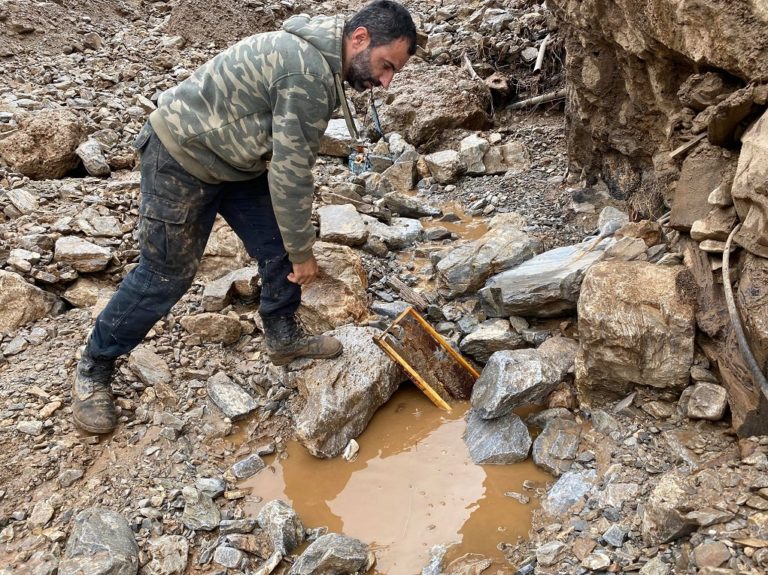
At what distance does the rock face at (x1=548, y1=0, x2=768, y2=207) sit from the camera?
2.63 m

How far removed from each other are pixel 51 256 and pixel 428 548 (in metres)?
3.28

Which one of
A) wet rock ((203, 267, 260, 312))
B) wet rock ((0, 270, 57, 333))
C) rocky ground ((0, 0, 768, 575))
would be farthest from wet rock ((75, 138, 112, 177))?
wet rock ((203, 267, 260, 312))

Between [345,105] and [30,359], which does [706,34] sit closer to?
[345,105]

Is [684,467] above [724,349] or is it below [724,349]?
below

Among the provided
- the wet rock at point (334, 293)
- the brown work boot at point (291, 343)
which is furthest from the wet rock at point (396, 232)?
the brown work boot at point (291, 343)

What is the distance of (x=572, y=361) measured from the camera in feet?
A: 10.3

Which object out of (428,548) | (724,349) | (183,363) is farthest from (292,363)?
(724,349)

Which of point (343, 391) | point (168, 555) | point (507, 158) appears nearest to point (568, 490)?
point (343, 391)

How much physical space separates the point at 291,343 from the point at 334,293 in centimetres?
76

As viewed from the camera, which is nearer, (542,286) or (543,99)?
(542,286)

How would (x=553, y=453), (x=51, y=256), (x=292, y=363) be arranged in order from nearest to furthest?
(x=553, y=453) → (x=292, y=363) → (x=51, y=256)

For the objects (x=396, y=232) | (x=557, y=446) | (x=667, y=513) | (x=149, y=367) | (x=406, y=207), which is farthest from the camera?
(x=406, y=207)

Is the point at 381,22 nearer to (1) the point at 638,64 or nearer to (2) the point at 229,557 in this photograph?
(2) the point at 229,557

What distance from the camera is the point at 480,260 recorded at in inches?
163
